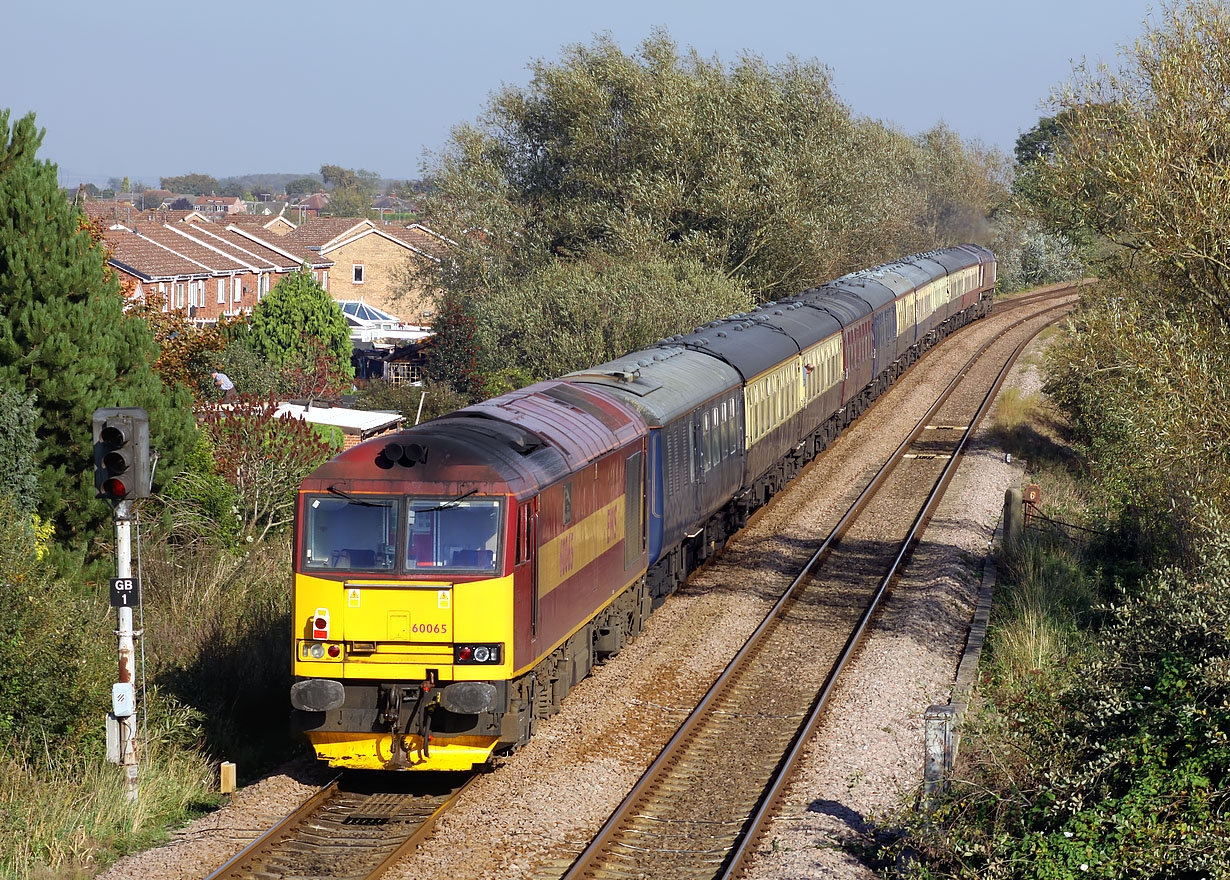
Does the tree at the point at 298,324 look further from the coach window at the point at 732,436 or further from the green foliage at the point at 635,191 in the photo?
the coach window at the point at 732,436

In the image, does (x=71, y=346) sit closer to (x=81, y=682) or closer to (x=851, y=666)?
(x=81, y=682)

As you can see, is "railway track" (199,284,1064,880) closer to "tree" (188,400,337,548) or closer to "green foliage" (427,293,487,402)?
"tree" (188,400,337,548)

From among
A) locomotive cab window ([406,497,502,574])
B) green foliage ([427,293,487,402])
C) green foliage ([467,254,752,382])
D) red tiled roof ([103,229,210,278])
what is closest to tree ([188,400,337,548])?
locomotive cab window ([406,497,502,574])

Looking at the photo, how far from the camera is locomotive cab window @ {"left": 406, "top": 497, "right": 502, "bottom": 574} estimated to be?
11461mm

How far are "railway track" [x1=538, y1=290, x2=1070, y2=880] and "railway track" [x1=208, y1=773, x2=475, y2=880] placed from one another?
141 cm

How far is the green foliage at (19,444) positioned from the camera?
20.4 m

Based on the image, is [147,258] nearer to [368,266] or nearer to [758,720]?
[368,266]

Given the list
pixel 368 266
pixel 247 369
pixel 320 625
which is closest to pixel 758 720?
pixel 320 625

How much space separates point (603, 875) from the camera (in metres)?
10.3

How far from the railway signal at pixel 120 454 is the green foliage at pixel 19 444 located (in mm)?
9795

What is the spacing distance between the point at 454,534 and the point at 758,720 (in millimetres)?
4511

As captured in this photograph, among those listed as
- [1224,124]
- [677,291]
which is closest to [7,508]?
[1224,124]

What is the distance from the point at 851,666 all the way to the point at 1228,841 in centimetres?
750

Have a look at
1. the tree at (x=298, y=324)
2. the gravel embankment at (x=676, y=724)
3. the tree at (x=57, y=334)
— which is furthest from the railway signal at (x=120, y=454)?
the tree at (x=298, y=324)
